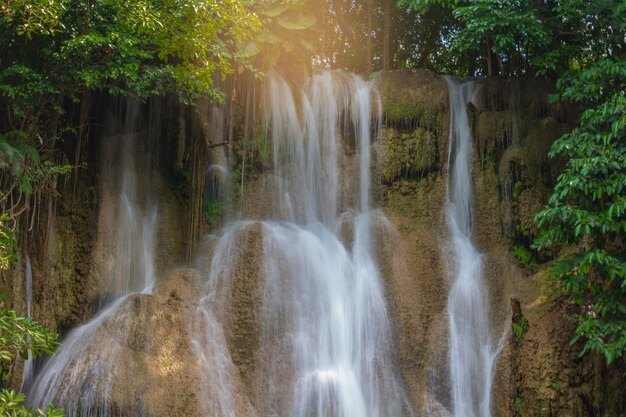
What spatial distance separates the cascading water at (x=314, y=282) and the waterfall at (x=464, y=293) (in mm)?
1025

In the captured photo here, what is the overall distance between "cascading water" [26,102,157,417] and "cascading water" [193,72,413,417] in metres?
1.36

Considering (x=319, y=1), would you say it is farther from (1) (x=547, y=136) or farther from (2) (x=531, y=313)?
(2) (x=531, y=313)

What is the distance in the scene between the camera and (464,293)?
1172cm

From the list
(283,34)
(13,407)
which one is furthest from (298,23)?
(13,407)

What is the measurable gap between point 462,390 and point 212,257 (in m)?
4.63

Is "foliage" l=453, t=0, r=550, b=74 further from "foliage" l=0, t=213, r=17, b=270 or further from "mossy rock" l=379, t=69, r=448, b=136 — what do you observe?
"foliage" l=0, t=213, r=17, b=270

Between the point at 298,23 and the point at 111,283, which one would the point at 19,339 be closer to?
the point at 111,283

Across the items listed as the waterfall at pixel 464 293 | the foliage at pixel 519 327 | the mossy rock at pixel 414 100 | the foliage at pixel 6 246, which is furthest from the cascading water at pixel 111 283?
the foliage at pixel 519 327

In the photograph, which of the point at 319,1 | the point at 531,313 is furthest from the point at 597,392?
the point at 319,1

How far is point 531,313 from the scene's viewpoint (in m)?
11.1

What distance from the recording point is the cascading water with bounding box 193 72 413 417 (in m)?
10.1

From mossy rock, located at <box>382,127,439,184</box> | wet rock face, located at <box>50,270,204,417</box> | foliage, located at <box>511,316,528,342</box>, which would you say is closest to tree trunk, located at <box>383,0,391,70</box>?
mossy rock, located at <box>382,127,439,184</box>

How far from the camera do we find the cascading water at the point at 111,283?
9.03 metres

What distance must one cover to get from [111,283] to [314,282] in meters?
Answer: 3.46
